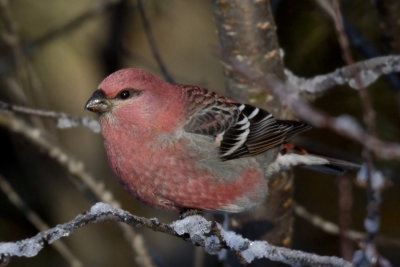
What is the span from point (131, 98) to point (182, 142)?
30cm

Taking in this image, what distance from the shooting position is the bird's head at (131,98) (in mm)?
2557

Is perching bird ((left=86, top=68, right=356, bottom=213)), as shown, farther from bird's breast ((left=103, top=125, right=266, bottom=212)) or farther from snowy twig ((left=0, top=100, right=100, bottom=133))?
snowy twig ((left=0, top=100, right=100, bottom=133))

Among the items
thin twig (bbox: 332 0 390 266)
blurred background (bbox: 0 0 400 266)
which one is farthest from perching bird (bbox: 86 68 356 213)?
blurred background (bbox: 0 0 400 266)

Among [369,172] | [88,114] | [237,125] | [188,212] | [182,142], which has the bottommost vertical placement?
[88,114]

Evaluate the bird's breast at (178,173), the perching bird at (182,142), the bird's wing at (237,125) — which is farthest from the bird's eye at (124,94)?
Answer: the bird's wing at (237,125)

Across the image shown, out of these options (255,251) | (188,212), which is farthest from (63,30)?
(255,251)

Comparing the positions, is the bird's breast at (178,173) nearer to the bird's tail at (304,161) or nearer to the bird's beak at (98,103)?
the bird's beak at (98,103)

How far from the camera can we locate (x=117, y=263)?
5664 mm

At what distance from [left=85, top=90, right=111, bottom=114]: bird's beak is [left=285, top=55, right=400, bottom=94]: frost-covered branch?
98 centimetres

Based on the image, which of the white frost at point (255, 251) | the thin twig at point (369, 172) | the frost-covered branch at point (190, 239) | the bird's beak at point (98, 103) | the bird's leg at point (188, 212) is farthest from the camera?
the bird's leg at point (188, 212)

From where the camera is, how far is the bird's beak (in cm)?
251

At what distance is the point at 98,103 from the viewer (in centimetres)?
255

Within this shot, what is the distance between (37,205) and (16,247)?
440 centimetres

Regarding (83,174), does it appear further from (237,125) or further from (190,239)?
(190,239)
